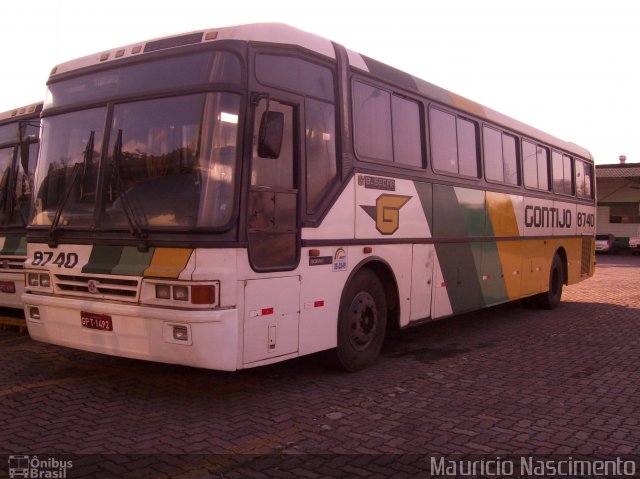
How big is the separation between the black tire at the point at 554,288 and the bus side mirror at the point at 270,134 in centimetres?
895

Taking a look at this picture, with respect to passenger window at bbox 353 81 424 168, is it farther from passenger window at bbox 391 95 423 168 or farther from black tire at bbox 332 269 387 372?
black tire at bbox 332 269 387 372

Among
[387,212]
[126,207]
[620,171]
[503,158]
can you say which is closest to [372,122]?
[387,212]

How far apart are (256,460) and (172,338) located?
137cm

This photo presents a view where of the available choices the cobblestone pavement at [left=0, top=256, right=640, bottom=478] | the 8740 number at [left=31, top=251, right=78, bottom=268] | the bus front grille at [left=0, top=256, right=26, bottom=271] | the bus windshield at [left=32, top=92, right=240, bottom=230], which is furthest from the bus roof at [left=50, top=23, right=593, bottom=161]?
the cobblestone pavement at [left=0, top=256, right=640, bottom=478]

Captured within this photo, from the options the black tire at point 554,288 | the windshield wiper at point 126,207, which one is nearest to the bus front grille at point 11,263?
the windshield wiper at point 126,207

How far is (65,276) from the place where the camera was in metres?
5.80

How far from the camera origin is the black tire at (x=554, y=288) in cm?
1259

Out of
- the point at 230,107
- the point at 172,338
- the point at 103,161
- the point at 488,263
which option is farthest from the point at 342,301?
the point at 488,263

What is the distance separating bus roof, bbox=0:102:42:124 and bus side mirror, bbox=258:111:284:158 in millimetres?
5050

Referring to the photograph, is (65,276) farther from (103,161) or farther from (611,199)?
(611,199)

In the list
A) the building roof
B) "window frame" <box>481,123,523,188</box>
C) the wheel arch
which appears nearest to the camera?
the wheel arch

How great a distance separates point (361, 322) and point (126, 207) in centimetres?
282

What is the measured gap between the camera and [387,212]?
23.3ft

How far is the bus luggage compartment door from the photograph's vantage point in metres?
5.20
